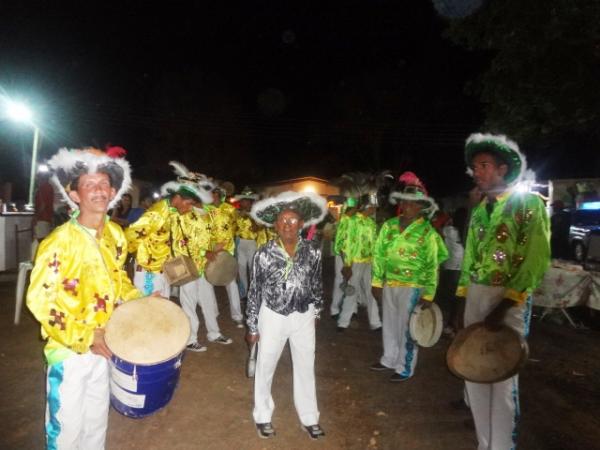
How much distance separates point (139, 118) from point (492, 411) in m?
28.7

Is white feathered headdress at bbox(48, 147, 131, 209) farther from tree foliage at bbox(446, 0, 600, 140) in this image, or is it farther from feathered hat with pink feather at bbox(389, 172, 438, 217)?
tree foliage at bbox(446, 0, 600, 140)

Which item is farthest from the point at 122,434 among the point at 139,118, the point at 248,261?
the point at 139,118

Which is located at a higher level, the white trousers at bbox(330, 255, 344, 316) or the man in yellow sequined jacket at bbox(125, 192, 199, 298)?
the man in yellow sequined jacket at bbox(125, 192, 199, 298)

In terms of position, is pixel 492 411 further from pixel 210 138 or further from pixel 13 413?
pixel 210 138

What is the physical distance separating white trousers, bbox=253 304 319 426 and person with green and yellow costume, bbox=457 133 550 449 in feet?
4.42

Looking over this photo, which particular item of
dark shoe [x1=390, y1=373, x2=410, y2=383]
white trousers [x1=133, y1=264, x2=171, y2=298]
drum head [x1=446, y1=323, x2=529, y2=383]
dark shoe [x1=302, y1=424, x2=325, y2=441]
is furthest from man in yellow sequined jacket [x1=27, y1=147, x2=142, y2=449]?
dark shoe [x1=390, y1=373, x2=410, y2=383]

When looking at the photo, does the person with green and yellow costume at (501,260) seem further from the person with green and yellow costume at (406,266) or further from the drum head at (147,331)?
the drum head at (147,331)

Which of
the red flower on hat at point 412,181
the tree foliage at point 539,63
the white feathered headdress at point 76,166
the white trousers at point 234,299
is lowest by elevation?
the white trousers at point 234,299

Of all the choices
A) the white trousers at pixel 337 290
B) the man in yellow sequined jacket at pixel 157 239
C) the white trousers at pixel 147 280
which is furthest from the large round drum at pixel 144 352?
the white trousers at pixel 337 290

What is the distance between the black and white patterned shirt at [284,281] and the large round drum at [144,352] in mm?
942

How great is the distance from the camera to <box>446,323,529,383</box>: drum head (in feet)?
9.42

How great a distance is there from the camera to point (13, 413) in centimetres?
404

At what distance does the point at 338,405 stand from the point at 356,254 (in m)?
3.20

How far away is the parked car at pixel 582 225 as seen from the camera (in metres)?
14.7
